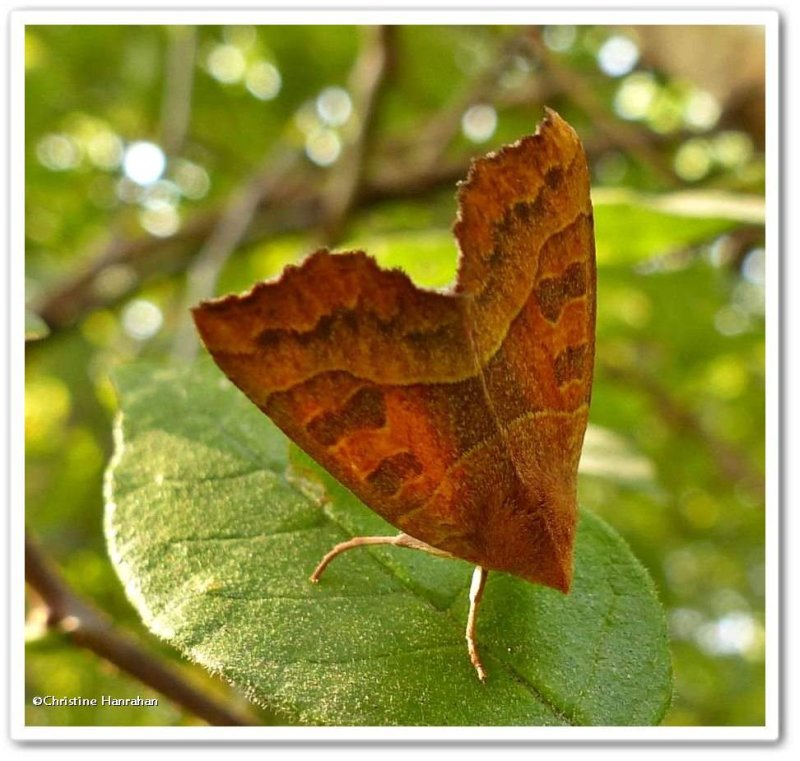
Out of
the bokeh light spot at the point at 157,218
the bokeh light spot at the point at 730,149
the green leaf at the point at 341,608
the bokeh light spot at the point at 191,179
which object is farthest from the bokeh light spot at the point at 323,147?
the green leaf at the point at 341,608

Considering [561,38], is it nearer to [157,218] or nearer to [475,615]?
[157,218]

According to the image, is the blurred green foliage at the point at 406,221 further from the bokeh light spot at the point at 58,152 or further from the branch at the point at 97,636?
the branch at the point at 97,636

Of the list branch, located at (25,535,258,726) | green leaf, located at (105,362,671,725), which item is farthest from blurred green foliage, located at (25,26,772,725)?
green leaf, located at (105,362,671,725)

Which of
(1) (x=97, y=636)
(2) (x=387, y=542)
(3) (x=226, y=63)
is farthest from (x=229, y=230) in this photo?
(2) (x=387, y=542)

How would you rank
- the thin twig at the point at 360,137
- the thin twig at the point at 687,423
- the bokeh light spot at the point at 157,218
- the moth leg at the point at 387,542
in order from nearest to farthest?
the moth leg at the point at 387,542 < the thin twig at the point at 360,137 < the thin twig at the point at 687,423 < the bokeh light spot at the point at 157,218

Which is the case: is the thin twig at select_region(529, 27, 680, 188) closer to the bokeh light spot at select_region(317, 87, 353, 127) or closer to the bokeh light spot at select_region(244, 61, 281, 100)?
the bokeh light spot at select_region(317, 87, 353, 127)
